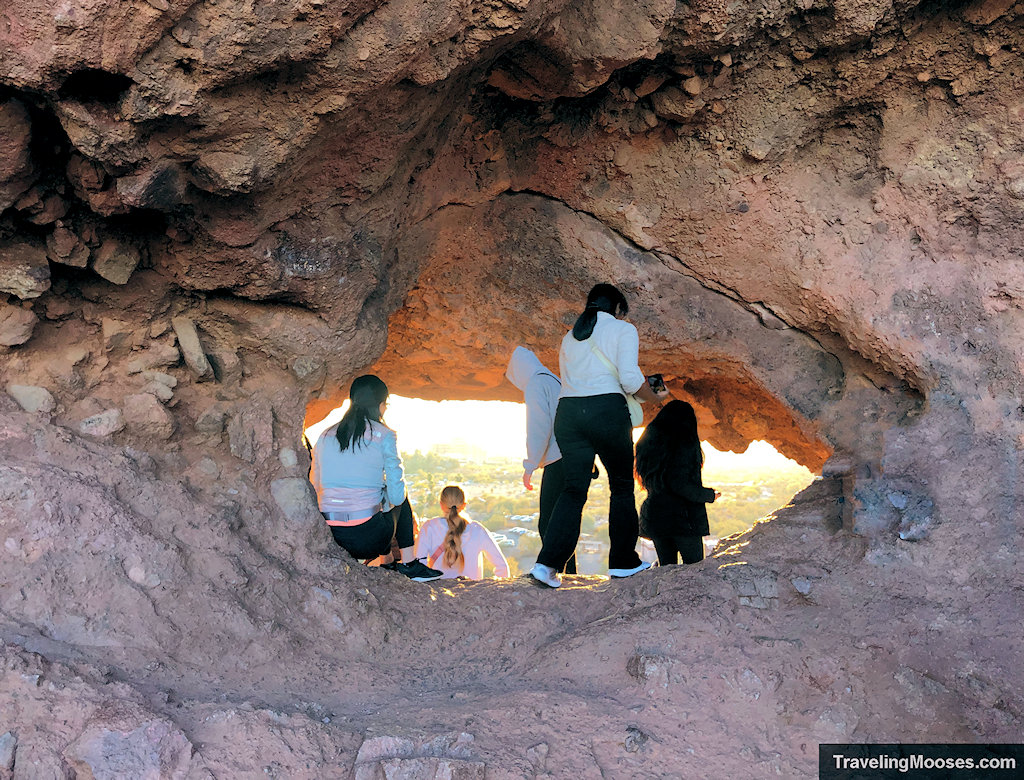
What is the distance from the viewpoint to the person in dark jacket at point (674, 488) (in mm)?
4738

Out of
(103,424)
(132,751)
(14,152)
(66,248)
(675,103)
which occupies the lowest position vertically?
(132,751)

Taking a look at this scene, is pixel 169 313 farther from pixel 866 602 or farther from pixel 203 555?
pixel 866 602

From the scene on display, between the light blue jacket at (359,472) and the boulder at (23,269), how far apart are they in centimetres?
146

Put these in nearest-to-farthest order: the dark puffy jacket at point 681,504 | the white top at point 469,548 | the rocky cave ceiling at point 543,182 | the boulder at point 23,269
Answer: the rocky cave ceiling at point 543,182, the boulder at point 23,269, the dark puffy jacket at point 681,504, the white top at point 469,548

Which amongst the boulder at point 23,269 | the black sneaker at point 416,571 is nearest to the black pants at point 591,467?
the black sneaker at point 416,571

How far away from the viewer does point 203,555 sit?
3.13 m

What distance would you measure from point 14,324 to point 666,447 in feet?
10.9

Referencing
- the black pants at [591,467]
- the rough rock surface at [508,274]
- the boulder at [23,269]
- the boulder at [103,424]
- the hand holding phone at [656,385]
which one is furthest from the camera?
the hand holding phone at [656,385]

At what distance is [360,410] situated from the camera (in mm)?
4125

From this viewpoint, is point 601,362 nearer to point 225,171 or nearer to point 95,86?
point 225,171

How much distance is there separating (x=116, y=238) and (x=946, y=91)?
366 centimetres

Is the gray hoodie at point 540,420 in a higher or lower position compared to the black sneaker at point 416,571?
higher

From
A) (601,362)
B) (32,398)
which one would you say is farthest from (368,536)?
(32,398)

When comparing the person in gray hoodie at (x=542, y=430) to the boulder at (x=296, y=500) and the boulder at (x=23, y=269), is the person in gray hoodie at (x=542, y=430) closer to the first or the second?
the boulder at (x=296, y=500)
